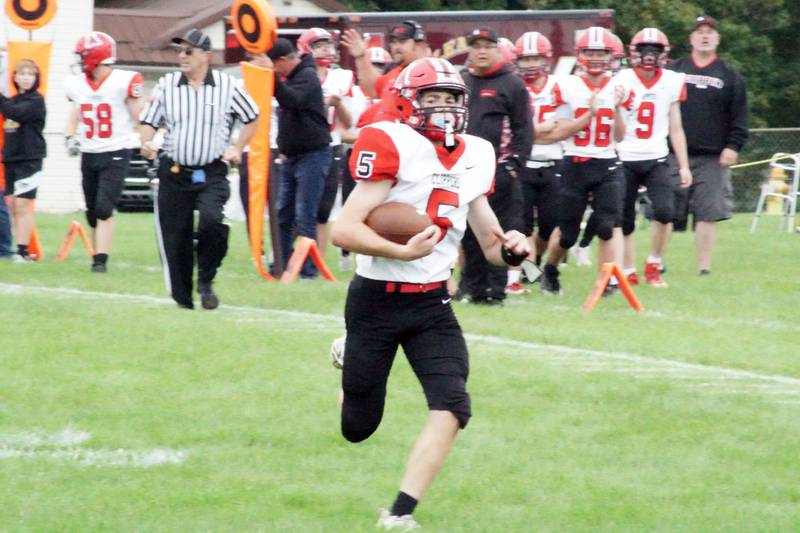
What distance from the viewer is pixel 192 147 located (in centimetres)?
962

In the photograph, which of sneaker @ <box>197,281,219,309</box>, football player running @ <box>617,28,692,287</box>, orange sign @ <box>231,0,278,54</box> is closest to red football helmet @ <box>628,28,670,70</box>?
football player running @ <box>617,28,692,287</box>

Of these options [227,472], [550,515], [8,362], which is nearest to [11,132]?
[8,362]

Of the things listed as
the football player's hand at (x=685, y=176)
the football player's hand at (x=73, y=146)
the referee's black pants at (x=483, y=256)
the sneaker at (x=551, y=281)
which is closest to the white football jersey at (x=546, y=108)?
the sneaker at (x=551, y=281)

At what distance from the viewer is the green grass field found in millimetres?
5449

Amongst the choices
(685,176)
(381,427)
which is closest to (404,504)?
(381,427)

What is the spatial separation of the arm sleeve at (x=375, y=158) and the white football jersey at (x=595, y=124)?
6010 mm

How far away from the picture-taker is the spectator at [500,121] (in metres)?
10.3

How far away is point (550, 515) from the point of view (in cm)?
539

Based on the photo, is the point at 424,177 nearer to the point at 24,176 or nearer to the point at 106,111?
the point at 106,111

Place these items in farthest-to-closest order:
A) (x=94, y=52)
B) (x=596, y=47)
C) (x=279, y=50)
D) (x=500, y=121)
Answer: (x=94, y=52), (x=279, y=50), (x=596, y=47), (x=500, y=121)

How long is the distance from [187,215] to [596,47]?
11.1 ft

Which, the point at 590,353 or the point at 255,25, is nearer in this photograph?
the point at 590,353

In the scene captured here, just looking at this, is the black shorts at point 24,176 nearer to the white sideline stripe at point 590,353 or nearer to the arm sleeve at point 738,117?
the white sideline stripe at point 590,353

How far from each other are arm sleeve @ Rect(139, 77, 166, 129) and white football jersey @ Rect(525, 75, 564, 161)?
3.02 m
